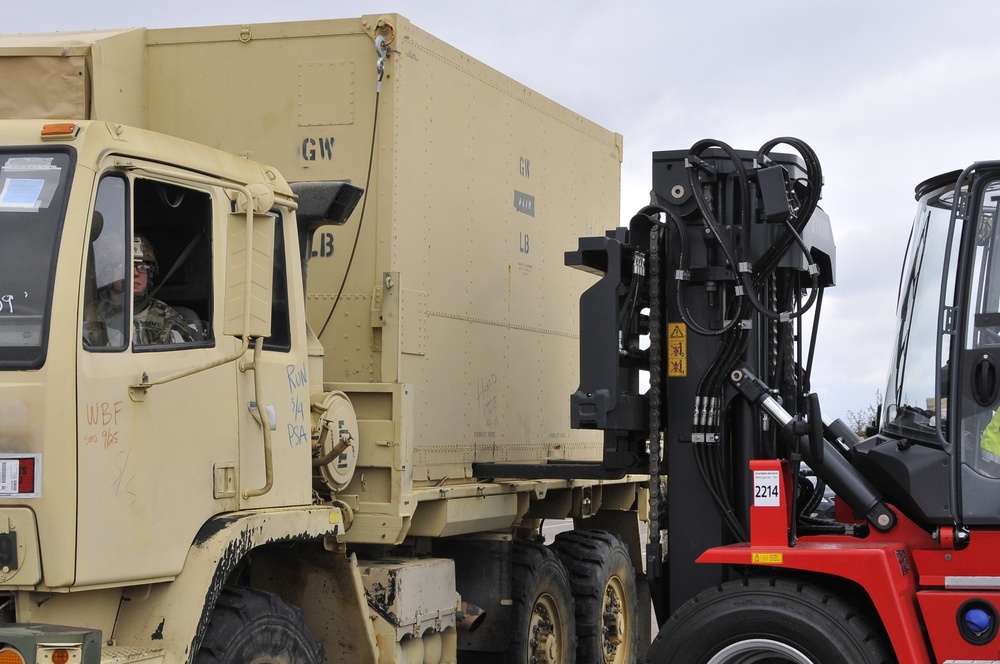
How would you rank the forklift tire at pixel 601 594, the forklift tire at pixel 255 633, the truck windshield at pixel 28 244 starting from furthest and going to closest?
1. the forklift tire at pixel 601 594
2. the forklift tire at pixel 255 633
3. the truck windshield at pixel 28 244

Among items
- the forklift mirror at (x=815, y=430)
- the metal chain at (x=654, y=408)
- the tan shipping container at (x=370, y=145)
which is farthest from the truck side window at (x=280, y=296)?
the forklift mirror at (x=815, y=430)

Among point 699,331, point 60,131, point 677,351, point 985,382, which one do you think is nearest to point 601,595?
point 677,351

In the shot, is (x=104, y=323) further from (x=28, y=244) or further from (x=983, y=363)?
(x=983, y=363)

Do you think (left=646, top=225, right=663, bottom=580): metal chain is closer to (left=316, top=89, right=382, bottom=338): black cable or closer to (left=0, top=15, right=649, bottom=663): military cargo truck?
(left=0, top=15, right=649, bottom=663): military cargo truck

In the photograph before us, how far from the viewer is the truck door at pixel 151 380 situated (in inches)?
198

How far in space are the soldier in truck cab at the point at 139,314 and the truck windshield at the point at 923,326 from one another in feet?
12.0

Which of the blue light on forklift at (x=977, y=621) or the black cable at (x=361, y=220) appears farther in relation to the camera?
the black cable at (x=361, y=220)

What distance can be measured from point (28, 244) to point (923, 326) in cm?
436

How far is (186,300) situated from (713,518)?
10.9 ft

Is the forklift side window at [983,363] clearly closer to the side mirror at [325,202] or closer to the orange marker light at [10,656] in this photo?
the side mirror at [325,202]

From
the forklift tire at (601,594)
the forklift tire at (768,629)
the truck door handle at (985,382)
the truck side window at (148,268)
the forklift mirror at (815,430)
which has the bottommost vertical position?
the forklift tire at (601,594)

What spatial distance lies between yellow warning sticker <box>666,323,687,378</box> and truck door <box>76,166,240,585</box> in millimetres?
2764

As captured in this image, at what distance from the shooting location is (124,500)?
5133 mm

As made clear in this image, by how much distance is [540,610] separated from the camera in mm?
9055
